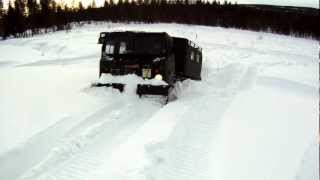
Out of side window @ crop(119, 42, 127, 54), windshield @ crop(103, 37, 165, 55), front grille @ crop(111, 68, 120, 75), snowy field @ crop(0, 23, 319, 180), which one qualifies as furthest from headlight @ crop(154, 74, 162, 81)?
side window @ crop(119, 42, 127, 54)

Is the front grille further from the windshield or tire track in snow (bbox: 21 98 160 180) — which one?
tire track in snow (bbox: 21 98 160 180)

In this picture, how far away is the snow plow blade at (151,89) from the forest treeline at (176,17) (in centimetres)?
5305

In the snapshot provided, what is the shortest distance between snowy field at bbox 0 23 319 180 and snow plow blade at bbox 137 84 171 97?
0.27m

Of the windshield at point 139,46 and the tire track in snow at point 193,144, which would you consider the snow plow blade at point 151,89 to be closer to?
the tire track in snow at point 193,144

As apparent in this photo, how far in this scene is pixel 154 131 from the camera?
1041cm

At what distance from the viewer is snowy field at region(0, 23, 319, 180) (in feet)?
27.0

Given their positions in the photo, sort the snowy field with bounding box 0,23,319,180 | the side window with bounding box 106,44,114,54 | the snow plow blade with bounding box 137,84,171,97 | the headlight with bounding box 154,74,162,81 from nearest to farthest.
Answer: the snowy field with bounding box 0,23,319,180, the snow plow blade with bounding box 137,84,171,97, the headlight with bounding box 154,74,162,81, the side window with bounding box 106,44,114,54

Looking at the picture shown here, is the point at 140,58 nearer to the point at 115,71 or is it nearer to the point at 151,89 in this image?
the point at 115,71

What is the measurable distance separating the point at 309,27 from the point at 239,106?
5711 centimetres

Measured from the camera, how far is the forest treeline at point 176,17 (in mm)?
70188

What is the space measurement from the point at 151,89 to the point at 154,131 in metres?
3.24

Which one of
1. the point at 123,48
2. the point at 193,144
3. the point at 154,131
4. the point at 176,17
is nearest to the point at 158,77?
the point at 123,48

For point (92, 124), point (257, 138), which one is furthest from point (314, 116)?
point (92, 124)

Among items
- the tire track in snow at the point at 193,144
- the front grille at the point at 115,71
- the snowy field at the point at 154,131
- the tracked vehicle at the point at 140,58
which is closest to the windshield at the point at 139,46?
the tracked vehicle at the point at 140,58
